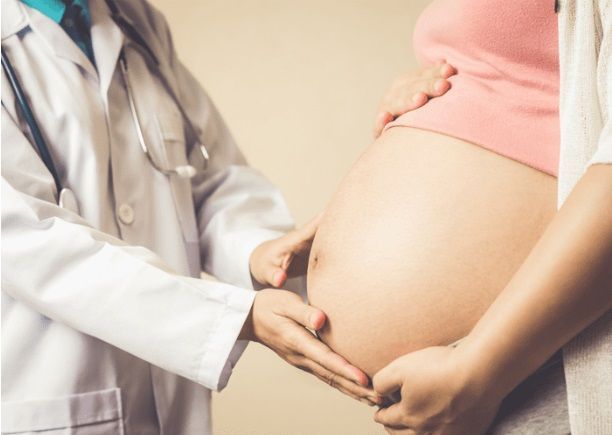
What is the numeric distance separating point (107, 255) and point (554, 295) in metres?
0.54

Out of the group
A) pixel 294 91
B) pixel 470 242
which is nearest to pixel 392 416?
pixel 470 242

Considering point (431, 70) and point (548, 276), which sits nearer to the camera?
point (548, 276)

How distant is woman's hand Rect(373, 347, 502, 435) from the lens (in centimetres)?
53

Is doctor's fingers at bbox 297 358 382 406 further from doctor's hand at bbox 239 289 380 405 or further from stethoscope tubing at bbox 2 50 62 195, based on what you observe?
stethoscope tubing at bbox 2 50 62 195

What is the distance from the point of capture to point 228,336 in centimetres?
77

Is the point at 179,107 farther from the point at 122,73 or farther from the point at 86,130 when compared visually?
the point at 86,130

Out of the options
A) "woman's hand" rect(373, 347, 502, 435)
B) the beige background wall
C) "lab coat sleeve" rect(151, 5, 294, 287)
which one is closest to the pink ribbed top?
"woman's hand" rect(373, 347, 502, 435)

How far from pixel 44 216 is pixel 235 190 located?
41 cm

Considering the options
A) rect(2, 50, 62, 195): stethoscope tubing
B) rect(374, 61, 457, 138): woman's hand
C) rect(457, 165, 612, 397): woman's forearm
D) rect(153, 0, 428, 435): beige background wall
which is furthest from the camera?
rect(153, 0, 428, 435): beige background wall

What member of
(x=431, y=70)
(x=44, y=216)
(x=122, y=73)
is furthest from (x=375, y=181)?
(x=122, y=73)

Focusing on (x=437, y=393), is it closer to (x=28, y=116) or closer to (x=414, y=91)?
(x=414, y=91)

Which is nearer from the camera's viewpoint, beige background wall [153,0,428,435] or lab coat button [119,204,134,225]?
lab coat button [119,204,134,225]

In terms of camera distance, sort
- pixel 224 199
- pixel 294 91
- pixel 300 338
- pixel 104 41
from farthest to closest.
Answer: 1. pixel 294 91
2. pixel 224 199
3. pixel 104 41
4. pixel 300 338

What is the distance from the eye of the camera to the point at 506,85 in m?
0.65
